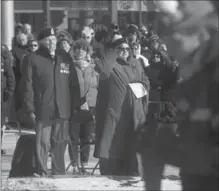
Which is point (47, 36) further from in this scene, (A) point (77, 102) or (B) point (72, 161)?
(B) point (72, 161)

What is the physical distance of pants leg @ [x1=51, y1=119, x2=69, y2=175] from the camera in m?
9.68

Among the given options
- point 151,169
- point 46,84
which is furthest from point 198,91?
point 46,84

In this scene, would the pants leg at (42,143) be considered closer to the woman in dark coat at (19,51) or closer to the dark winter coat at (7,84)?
the dark winter coat at (7,84)

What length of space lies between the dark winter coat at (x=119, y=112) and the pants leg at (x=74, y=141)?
0.24 m

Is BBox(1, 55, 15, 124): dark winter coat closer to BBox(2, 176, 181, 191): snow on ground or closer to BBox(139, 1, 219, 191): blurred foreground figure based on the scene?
BBox(2, 176, 181, 191): snow on ground

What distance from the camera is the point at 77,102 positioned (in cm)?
994

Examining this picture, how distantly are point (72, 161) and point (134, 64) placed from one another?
1.38 metres

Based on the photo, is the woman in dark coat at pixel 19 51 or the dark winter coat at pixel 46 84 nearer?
the dark winter coat at pixel 46 84

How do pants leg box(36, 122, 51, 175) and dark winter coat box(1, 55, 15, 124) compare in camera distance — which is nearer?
pants leg box(36, 122, 51, 175)

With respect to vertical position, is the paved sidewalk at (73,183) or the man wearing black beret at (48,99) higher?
the man wearing black beret at (48,99)

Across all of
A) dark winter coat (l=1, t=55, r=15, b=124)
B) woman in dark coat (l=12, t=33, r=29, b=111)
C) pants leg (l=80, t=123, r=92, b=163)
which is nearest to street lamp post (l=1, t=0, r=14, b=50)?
woman in dark coat (l=12, t=33, r=29, b=111)

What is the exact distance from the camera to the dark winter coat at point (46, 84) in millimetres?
9359

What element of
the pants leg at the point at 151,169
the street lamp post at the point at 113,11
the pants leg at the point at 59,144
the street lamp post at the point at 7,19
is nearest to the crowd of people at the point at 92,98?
the pants leg at the point at 59,144

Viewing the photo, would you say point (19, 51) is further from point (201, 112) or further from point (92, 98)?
point (201, 112)
